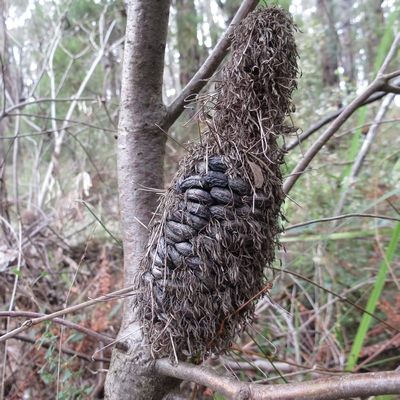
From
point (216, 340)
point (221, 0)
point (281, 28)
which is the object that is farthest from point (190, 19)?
point (216, 340)

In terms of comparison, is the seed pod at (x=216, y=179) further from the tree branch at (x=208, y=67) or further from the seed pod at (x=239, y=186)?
the tree branch at (x=208, y=67)

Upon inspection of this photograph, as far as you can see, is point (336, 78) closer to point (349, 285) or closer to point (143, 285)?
point (349, 285)

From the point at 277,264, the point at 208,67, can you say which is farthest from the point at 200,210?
the point at 277,264

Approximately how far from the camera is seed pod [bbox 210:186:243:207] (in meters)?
0.48

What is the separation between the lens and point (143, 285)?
0.55 metres

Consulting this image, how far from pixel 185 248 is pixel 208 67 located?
1.38 ft

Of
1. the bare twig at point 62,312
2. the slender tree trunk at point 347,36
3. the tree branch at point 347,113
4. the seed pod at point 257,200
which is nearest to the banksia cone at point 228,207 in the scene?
the seed pod at point 257,200

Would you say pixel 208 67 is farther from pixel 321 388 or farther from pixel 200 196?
pixel 321 388

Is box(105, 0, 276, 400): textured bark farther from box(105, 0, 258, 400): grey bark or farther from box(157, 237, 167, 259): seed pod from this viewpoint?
box(157, 237, 167, 259): seed pod

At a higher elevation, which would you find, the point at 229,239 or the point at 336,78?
the point at 336,78

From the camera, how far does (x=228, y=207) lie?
0.48m

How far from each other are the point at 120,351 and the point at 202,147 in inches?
15.8

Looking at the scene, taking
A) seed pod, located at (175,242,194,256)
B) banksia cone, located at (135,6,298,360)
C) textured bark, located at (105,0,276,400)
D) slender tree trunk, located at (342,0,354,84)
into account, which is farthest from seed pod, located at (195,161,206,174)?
slender tree trunk, located at (342,0,354,84)

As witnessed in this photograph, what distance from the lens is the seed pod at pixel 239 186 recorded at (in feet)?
1.57
